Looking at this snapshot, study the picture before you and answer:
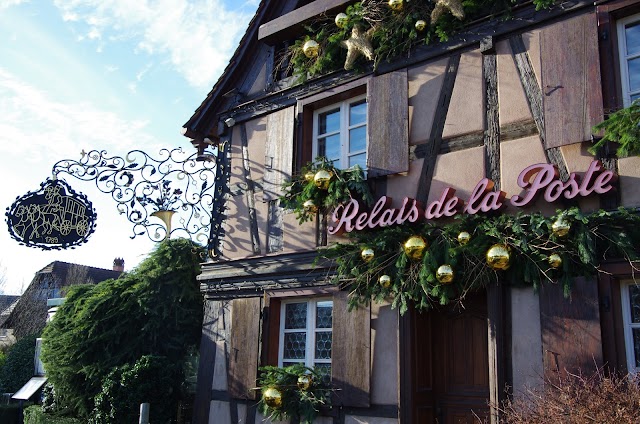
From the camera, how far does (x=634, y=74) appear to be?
6781 mm

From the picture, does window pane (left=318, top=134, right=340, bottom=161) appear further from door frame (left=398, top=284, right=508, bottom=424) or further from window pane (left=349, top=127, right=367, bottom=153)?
door frame (left=398, top=284, right=508, bottom=424)

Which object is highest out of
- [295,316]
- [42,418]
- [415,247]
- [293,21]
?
[293,21]

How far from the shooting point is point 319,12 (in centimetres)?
953

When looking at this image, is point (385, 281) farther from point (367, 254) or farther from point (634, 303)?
point (634, 303)

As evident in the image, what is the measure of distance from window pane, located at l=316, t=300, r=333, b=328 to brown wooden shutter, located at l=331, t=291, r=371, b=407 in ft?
1.14

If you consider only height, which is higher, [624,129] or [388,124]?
[388,124]

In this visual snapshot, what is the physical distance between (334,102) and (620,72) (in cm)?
385

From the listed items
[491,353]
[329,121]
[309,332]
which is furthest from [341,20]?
[491,353]

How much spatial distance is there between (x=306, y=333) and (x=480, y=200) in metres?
2.95

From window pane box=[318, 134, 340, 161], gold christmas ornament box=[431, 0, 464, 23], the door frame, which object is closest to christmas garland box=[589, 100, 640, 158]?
the door frame

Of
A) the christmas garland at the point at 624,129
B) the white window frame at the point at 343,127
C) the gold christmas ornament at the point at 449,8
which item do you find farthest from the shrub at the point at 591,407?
the gold christmas ornament at the point at 449,8

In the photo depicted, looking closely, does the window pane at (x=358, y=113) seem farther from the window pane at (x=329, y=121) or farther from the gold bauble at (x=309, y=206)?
the gold bauble at (x=309, y=206)

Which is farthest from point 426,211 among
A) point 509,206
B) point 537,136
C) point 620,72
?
point 620,72

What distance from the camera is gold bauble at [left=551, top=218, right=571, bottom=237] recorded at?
6262mm
